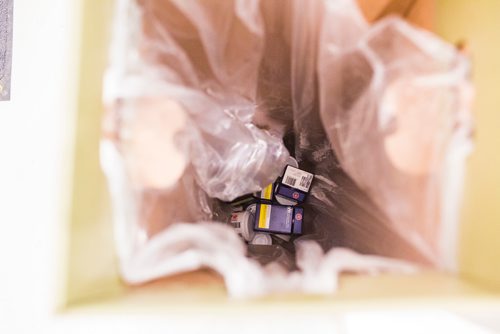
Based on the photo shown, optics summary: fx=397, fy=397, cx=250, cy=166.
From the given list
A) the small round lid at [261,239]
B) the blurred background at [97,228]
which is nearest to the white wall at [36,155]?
the blurred background at [97,228]

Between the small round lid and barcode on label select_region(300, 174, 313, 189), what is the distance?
0.46 ft

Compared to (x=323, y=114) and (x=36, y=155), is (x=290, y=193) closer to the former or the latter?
(x=323, y=114)

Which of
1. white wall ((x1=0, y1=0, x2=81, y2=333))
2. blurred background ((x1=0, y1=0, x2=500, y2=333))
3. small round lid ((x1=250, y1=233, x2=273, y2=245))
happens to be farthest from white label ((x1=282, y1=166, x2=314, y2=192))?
white wall ((x1=0, y1=0, x2=81, y2=333))

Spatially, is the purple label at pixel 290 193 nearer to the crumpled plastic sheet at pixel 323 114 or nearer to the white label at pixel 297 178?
the white label at pixel 297 178

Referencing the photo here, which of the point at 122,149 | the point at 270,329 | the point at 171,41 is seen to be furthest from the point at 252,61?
the point at 270,329

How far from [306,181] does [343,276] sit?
43 cm

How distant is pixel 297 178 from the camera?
0.90 meters

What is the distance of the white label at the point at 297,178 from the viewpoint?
892mm

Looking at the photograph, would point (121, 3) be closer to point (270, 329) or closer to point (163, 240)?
point (163, 240)

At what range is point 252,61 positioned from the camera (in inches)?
23.1

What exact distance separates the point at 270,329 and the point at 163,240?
161mm

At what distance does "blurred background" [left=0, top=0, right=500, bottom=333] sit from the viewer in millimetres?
409

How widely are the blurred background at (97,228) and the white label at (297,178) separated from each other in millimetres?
421

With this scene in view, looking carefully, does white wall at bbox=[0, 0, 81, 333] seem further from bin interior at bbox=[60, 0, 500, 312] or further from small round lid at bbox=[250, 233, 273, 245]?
small round lid at bbox=[250, 233, 273, 245]
